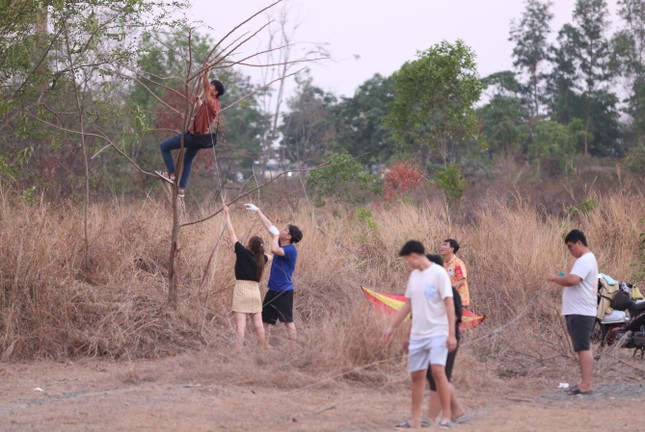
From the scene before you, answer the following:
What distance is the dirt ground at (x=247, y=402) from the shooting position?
6773mm

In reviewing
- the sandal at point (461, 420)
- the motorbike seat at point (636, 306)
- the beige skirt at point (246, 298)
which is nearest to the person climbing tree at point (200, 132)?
the beige skirt at point (246, 298)

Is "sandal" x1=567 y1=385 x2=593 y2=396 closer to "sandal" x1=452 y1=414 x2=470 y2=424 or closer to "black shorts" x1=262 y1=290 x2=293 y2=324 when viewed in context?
"sandal" x1=452 y1=414 x2=470 y2=424

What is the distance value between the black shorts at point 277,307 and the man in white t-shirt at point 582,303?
3170mm

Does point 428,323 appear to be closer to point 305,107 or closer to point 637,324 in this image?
point 637,324

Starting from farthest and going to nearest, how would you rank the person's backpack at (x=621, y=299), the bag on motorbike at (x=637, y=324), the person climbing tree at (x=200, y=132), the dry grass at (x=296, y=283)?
the person's backpack at (x=621, y=299), the bag on motorbike at (x=637, y=324), the person climbing tree at (x=200, y=132), the dry grass at (x=296, y=283)

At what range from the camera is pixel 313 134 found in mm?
40000

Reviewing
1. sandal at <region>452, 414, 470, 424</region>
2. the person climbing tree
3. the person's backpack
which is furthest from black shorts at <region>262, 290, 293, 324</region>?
the person's backpack

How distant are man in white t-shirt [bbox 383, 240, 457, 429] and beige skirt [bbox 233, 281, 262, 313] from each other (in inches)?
135

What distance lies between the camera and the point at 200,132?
9.54 m

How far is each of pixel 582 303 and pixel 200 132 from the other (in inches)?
166

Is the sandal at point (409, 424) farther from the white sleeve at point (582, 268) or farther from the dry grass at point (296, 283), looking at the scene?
the white sleeve at point (582, 268)

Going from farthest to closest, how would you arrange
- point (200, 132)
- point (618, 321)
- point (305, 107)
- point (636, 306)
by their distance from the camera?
point (305, 107) < point (618, 321) < point (636, 306) < point (200, 132)

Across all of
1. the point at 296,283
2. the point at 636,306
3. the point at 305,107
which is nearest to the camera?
the point at 636,306

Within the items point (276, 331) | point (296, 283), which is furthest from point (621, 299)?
point (296, 283)
